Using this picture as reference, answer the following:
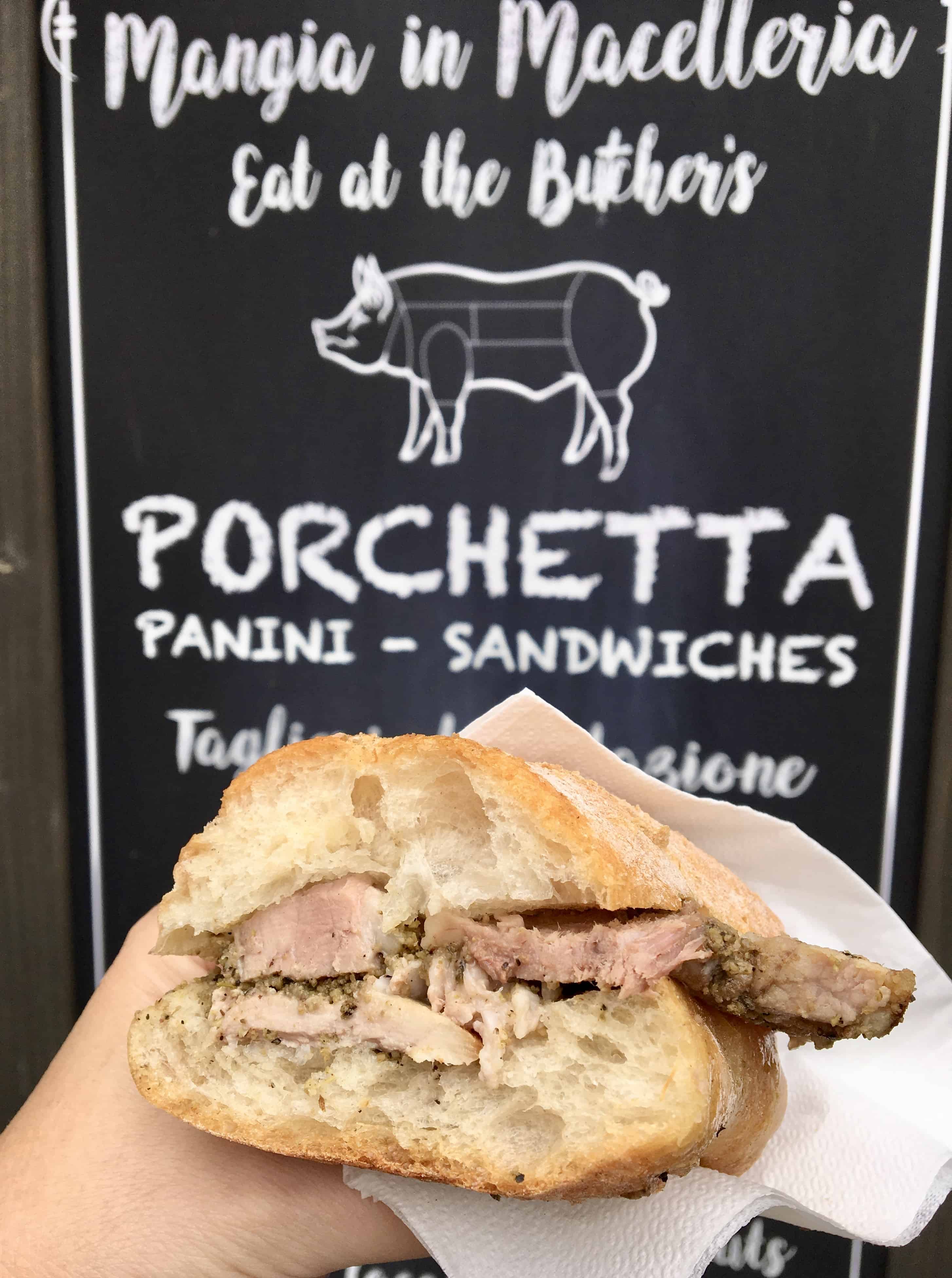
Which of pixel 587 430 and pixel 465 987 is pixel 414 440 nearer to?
pixel 587 430

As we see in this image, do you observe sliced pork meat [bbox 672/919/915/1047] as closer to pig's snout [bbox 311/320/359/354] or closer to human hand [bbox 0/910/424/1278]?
human hand [bbox 0/910/424/1278]

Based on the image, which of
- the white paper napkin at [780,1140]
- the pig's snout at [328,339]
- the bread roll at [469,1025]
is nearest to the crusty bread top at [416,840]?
the bread roll at [469,1025]

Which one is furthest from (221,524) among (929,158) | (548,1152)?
(929,158)

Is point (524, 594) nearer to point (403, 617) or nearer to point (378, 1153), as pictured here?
point (403, 617)

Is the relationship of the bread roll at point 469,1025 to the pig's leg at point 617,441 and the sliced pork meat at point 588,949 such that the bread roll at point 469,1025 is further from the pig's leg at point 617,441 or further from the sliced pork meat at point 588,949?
the pig's leg at point 617,441

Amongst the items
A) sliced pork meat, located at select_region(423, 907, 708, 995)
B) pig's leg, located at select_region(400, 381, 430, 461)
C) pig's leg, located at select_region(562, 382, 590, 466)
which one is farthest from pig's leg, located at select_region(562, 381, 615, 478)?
sliced pork meat, located at select_region(423, 907, 708, 995)

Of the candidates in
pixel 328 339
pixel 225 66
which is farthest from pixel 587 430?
pixel 225 66
